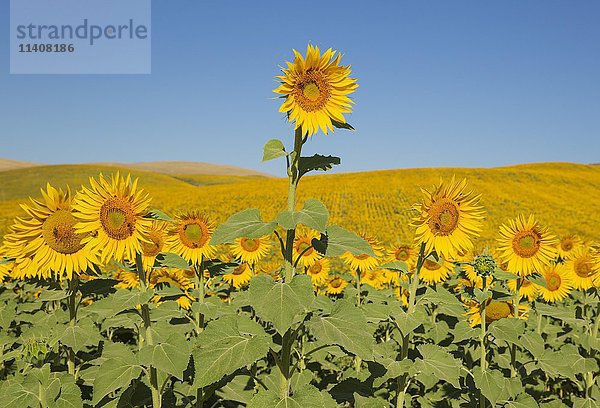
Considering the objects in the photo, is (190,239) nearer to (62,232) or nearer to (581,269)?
(62,232)

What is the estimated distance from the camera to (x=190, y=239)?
4.54m

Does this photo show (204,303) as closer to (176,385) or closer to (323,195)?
(176,385)

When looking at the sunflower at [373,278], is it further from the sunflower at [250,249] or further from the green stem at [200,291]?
the green stem at [200,291]

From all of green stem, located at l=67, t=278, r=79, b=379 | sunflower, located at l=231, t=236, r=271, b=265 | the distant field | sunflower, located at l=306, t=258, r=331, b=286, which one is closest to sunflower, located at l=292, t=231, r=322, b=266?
sunflower, located at l=306, t=258, r=331, b=286

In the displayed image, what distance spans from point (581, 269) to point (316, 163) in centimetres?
563

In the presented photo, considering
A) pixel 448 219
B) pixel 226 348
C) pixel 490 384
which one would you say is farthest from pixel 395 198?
pixel 226 348

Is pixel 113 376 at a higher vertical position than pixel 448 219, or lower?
lower

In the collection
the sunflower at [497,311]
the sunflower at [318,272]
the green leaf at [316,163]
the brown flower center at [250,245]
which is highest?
the green leaf at [316,163]

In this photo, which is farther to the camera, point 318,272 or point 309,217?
point 318,272

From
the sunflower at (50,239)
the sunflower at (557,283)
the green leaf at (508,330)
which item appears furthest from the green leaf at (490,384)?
the sunflower at (557,283)

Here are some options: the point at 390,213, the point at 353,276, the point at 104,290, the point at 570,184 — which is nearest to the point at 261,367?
the point at 353,276

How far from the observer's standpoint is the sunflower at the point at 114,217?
3.08 m

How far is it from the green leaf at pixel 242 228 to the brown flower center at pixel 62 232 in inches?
56.4

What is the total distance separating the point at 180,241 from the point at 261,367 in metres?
2.57
